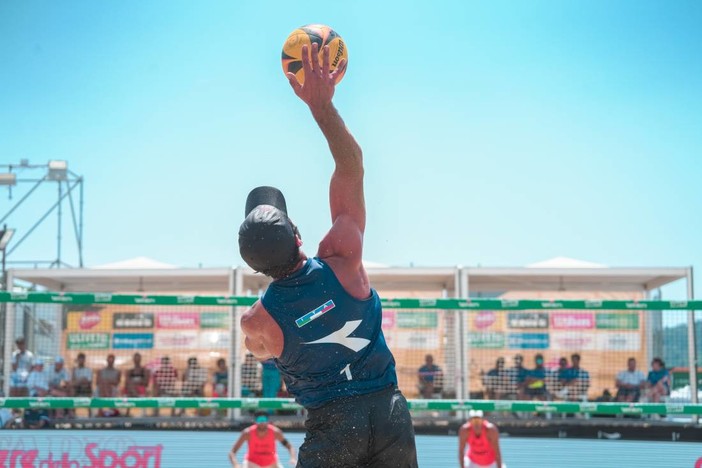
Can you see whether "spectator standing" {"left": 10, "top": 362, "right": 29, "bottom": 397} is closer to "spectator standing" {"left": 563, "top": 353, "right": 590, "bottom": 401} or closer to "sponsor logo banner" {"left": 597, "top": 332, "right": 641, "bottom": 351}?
"spectator standing" {"left": 563, "top": 353, "right": 590, "bottom": 401}

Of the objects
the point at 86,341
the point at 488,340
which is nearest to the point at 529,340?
the point at 488,340

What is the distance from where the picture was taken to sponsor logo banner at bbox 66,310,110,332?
11953 mm

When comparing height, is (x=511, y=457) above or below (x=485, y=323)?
below

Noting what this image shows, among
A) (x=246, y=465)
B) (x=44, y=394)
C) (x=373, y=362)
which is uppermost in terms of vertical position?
(x=373, y=362)

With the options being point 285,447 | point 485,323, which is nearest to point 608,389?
point 485,323

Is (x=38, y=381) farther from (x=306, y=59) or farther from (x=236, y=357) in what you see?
(x=306, y=59)

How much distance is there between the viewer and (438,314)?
41.2ft

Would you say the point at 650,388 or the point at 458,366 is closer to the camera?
the point at 650,388

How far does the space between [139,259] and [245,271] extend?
412 centimetres

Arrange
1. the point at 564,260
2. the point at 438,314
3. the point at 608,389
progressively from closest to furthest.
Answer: the point at 608,389 → the point at 438,314 → the point at 564,260

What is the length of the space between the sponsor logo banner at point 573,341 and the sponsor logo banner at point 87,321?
6.67 meters

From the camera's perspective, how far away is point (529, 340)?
43.2 feet

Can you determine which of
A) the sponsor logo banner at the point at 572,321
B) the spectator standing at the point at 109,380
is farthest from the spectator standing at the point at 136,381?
the sponsor logo banner at the point at 572,321

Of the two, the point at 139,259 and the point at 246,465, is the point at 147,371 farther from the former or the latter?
the point at 139,259
